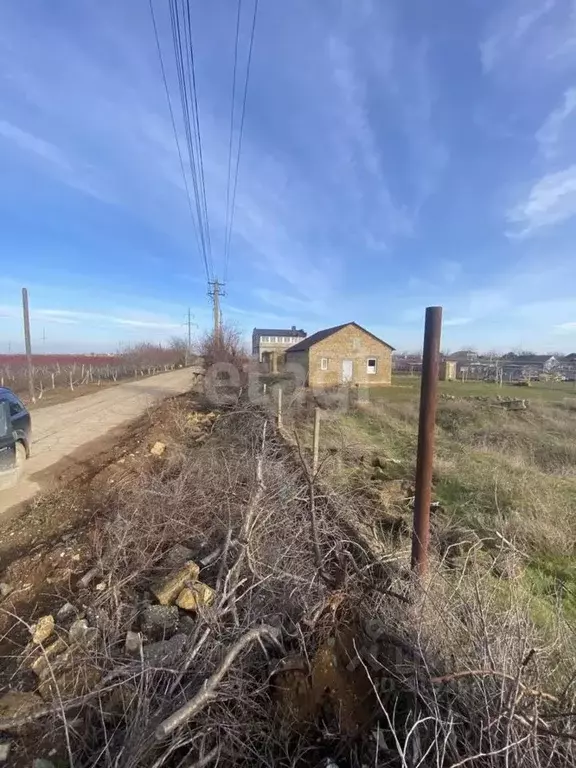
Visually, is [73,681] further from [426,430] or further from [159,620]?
[426,430]

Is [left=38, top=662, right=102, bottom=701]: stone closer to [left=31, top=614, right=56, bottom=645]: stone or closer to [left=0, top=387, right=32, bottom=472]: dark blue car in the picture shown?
[left=31, top=614, right=56, bottom=645]: stone

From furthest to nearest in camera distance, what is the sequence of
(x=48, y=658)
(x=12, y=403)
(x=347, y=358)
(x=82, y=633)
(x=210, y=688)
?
(x=347, y=358), (x=12, y=403), (x=82, y=633), (x=48, y=658), (x=210, y=688)

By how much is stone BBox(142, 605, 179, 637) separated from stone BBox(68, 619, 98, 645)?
1.16 ft

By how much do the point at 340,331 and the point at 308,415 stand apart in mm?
19150

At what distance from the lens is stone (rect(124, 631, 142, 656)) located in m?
2.71

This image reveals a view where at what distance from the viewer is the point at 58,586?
12.2 feet

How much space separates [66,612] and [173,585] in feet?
2.93

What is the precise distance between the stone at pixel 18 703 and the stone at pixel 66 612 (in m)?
0.71

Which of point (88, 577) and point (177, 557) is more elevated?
point (177, 557)

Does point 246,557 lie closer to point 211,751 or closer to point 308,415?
point 211,751

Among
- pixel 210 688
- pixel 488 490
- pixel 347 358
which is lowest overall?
pixel 488 490

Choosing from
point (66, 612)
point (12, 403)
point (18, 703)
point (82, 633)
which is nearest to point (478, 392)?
point (12, 403)

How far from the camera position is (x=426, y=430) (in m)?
3.00

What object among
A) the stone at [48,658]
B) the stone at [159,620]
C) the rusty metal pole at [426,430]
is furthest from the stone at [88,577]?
the rusty metal pole at [426,430]
